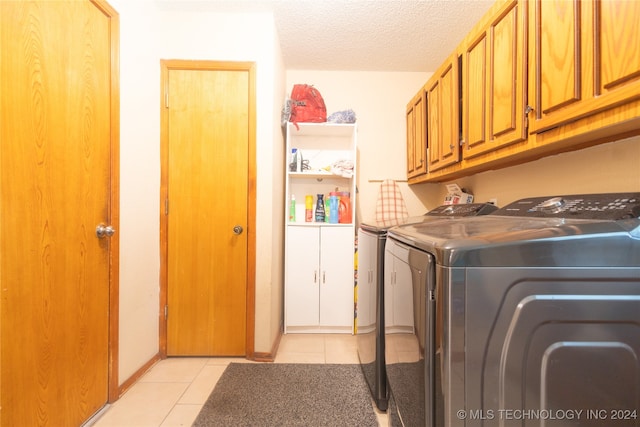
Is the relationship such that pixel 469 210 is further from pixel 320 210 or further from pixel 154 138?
pixel 154 138

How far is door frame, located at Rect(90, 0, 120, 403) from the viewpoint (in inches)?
57.5

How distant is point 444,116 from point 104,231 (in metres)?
2.13

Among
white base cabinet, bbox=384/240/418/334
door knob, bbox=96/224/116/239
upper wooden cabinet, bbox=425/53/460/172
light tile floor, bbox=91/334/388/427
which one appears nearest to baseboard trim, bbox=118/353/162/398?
light tile floor, bbox=91/334/388/427

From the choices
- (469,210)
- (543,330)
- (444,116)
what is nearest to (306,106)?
(444,116)

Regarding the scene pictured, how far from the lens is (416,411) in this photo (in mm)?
838

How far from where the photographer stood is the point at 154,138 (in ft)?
6.14

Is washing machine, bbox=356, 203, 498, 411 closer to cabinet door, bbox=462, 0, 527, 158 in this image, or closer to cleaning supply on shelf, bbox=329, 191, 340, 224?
cabinet door, bbox=462, 0, 527, 158

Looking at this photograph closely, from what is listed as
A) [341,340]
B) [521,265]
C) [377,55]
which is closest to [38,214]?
[521,265]

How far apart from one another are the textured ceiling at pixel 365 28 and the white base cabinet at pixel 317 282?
157cm

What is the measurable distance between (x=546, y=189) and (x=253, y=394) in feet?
6.54

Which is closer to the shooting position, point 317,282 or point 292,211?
point 317,282

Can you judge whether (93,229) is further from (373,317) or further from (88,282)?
(373,317)

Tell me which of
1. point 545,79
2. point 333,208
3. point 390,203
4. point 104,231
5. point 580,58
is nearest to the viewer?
point 580,58

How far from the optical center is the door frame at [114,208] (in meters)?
1.46
